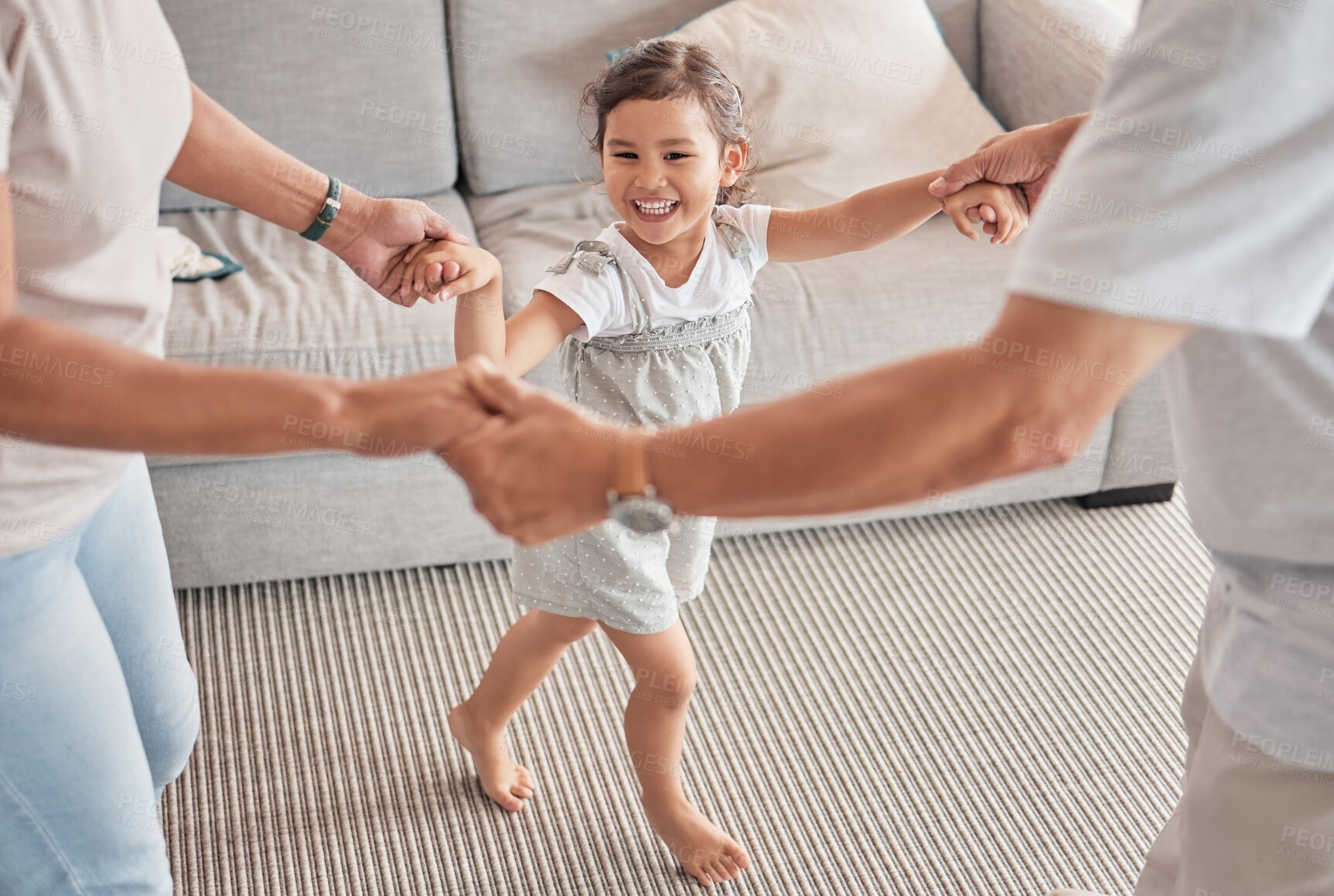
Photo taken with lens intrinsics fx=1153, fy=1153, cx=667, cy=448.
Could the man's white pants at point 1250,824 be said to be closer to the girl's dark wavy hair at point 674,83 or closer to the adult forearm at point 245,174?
the girl's dark wavy hair at point 674,83

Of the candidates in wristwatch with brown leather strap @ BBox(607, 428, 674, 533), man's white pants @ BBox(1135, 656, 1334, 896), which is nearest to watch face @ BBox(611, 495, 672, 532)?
wristwatch with brown leather strap @ BBox(607, 428, 674, 533)

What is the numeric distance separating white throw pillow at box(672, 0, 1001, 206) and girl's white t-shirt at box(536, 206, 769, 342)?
2.86 feet

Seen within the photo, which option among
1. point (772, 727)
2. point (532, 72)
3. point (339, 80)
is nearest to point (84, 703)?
point (772, 727)

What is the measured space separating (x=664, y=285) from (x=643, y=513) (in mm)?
504

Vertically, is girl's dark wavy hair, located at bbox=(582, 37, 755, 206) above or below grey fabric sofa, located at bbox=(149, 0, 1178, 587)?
above

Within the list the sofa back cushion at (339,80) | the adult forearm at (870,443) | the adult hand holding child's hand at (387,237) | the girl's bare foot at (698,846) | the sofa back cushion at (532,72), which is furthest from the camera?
the sofa back cushion at (532,72)

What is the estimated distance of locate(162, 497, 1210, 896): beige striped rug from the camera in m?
1.57

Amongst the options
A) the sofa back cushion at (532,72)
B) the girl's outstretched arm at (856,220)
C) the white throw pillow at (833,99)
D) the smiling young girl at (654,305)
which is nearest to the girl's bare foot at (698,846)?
the smiling young girl at (654,305)

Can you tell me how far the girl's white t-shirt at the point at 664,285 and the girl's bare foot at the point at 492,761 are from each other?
0.61 meters

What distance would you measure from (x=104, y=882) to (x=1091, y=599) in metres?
1.65

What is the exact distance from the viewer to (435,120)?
235cm

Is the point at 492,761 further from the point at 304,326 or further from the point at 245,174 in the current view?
the point at 245,174

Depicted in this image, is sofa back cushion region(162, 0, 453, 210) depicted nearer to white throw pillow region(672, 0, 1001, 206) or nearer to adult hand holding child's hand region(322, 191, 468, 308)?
white throw pillow region(672, 0, 1001, 206)

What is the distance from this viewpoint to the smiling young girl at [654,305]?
1.26m
